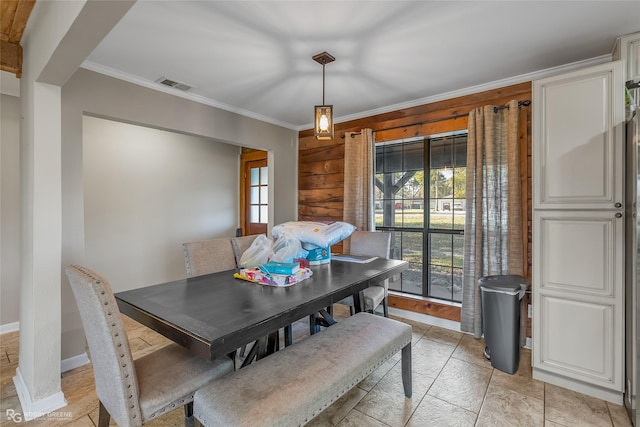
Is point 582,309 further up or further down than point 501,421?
further up

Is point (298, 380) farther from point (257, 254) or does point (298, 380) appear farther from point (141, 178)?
point (141, 178)

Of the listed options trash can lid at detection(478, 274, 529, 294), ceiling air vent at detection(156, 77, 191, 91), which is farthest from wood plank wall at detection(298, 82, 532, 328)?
ceiling air vent at detection(156, 77, 191, 91)

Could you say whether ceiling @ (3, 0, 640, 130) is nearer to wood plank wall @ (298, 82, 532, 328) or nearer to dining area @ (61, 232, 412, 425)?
wood plank wall @ (298, 82, 532, 328)

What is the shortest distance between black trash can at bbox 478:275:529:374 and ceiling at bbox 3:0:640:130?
1.84 m

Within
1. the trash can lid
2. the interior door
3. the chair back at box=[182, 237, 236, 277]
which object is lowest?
the trash can lid

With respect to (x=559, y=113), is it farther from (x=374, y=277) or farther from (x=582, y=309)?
(x=374, y=277)

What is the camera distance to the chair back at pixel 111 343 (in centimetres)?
122

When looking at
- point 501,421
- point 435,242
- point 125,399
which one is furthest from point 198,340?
point 435,242

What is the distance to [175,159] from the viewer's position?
441cm

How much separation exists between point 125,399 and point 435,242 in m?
3.09

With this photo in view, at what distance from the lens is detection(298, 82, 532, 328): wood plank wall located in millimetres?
2734

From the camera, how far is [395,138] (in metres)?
3.54

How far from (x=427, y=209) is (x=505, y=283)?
1.23 meters

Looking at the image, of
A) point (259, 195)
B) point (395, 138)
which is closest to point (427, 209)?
point (395, 138)
